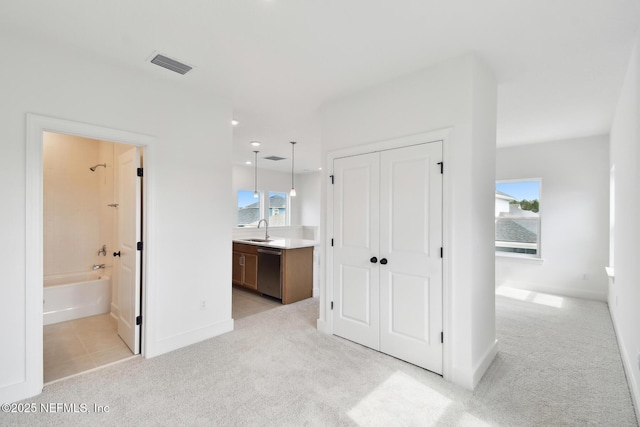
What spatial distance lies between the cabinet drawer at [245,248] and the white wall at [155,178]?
167 cm

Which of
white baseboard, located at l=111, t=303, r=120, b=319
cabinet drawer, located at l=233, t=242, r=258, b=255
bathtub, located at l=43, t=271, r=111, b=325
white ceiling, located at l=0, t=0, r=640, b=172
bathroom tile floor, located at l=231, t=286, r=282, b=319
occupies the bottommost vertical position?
bathroom tile floor, located at l=231, t=286, r=282, b=319

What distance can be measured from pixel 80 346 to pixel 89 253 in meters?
1.96

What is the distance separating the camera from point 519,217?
5480mm

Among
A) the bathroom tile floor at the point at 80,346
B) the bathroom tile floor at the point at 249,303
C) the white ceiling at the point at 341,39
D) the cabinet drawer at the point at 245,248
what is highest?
the white ceiling at the point at 341,39

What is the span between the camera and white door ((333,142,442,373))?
8.59 feet

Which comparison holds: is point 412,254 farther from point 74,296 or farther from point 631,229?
point 74,296

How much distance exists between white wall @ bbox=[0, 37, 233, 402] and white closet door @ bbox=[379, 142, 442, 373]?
6.04ft

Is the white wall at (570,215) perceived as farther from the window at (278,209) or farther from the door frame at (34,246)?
the door frame at (34,246)

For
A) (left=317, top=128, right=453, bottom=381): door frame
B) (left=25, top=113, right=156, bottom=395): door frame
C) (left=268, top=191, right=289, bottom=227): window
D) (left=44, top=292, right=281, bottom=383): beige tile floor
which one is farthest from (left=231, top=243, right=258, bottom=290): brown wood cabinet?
(left=268, top=191, right=289, bottom=227): window

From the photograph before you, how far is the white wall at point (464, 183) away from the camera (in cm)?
243

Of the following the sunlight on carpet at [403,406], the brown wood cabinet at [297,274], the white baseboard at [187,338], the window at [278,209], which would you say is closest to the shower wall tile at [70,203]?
the white baseboard at [187,338]

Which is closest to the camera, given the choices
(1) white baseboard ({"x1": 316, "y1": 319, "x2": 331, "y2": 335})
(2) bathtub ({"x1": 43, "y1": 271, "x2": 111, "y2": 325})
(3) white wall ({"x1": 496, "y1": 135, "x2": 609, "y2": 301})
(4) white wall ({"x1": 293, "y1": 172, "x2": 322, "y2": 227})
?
(1) white baseboard ({"x1": 316, "y1": 319, "x2": 331, "y2": 335})

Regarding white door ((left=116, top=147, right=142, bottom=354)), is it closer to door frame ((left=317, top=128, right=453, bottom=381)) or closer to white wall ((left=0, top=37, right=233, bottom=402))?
white wall ((left=0, top=37, right=233, bottom=402))

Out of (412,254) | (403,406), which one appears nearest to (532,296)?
(412,254)
